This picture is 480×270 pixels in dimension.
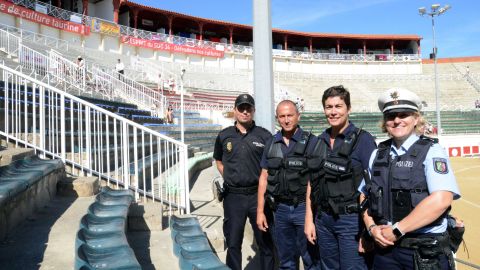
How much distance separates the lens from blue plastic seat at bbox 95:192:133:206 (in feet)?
12.1

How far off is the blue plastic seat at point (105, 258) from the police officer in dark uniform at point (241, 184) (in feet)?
3.99

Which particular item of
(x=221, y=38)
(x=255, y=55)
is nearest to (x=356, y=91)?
(x=221, y=38)

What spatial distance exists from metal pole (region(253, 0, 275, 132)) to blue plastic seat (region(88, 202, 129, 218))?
1.81 metres

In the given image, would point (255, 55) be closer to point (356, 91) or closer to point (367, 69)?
point (356, 91)

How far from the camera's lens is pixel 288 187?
9.69 ft

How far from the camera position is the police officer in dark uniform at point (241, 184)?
132 inches

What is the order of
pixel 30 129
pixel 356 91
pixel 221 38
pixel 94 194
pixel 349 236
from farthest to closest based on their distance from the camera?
pixel 221 38, pixel 356 91, pixel 30 129, pixel 94 194, pixel 349 236

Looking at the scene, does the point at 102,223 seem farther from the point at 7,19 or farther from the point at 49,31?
the point at 49,31

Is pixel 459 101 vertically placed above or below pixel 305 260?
above

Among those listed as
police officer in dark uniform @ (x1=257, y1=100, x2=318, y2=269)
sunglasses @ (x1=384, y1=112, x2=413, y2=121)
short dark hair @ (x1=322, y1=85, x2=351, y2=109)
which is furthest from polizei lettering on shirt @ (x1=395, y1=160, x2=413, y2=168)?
police officer in dark uniform @ (x1=257, y1=100, x2=318, y2=269)

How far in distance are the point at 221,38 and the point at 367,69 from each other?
16.1m

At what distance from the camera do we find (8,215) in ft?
9.30

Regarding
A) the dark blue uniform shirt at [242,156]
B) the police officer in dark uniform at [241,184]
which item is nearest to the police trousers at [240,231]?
the police officer in dark uniform at [241,184]

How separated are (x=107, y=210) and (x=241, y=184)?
49.9 inches
